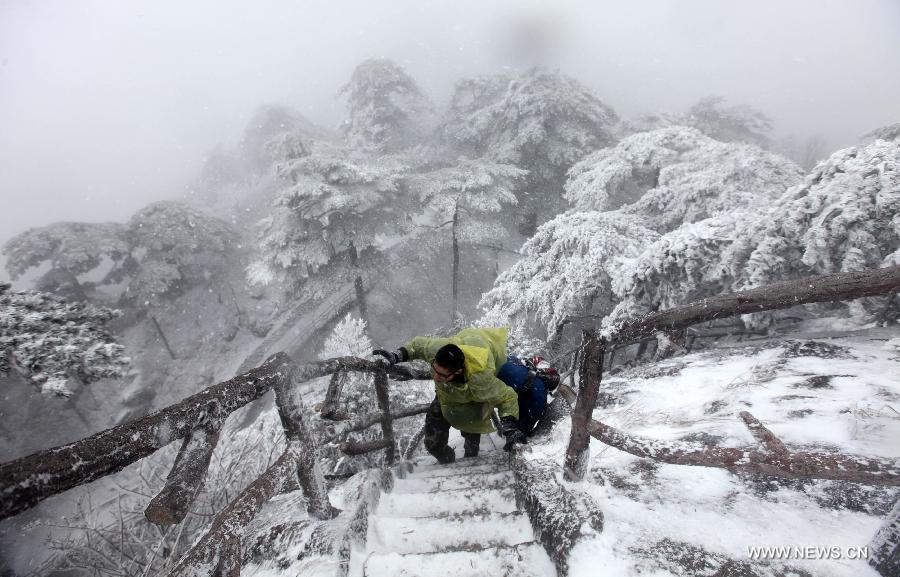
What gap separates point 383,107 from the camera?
21.3 meters

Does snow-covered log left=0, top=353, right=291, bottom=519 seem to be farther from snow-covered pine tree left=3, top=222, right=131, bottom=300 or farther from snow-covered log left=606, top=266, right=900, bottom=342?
snow-covered pine tree left=3, top=222, right=131, bottom=300

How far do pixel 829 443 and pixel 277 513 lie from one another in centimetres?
353

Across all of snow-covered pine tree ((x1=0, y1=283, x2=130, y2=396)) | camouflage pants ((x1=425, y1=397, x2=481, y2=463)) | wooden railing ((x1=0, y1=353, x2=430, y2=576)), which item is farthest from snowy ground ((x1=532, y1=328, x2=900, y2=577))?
snow-covered pine tree ((x1=0, y1=283, x2=130, y2=396))

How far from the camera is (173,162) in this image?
59688mm

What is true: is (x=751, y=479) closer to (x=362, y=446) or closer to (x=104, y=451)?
(x=362, y=446)

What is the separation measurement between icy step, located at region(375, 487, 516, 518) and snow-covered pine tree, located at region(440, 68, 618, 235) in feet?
50.8

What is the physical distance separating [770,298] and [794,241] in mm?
4192

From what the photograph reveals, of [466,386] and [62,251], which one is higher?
[466,386]

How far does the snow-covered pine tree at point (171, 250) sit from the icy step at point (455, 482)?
72.9ft

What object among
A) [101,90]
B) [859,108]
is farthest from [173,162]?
[859,108]

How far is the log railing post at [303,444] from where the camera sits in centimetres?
202

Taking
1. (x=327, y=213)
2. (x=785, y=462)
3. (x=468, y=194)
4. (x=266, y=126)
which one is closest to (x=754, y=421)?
(x=785, y=462)

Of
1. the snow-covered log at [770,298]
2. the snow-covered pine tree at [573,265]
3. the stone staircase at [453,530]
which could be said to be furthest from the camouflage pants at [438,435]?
the snow-covered pine tree at [573,265]

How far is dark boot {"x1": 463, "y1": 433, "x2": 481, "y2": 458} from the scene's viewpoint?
412 centimetres
